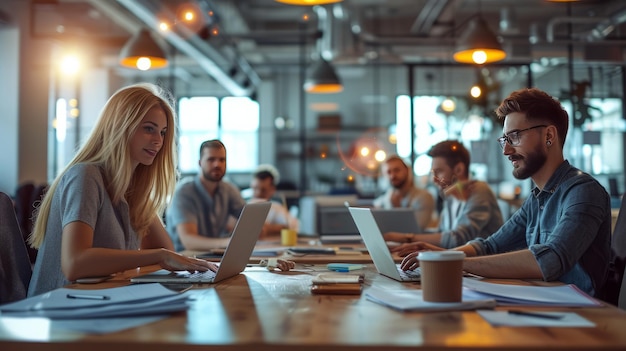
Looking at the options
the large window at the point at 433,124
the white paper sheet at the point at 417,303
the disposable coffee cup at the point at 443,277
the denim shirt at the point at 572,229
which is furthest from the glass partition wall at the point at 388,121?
the disposable coffee cup at the point at 443,277

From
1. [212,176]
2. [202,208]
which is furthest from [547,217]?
[202,208]

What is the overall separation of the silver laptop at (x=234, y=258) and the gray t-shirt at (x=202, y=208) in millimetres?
1782

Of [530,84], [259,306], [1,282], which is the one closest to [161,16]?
[530,84]

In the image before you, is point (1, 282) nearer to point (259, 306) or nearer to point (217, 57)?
point (259, 306)

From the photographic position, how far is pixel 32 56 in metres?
8.59

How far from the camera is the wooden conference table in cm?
114

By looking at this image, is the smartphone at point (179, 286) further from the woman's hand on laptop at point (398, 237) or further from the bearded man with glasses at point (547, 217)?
the woman's hand on laptop at point (398, 237)

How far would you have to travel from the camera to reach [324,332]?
1230 millimetres

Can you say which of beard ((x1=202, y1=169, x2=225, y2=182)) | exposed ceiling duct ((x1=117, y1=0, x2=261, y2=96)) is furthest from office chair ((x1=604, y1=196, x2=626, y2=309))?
exposed ceiling duct ((x1=117, y1=0, x2=261, y2=96))

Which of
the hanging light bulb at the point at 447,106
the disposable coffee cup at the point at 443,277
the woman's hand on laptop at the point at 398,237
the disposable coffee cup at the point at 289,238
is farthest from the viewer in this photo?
the hanging light bulb at the point at 447,106

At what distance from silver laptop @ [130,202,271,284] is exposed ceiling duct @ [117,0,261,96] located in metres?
4.90

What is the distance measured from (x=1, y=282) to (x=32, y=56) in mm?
7397

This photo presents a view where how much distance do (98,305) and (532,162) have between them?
1.55m

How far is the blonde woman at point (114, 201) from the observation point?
2020 millimetres
